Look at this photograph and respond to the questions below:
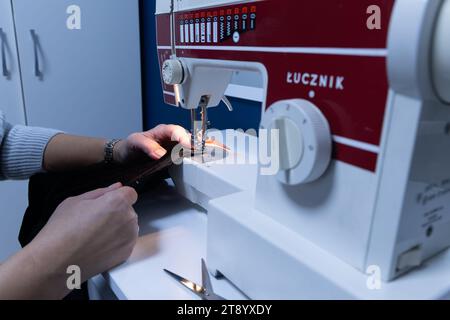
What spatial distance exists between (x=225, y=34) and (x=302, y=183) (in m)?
0.31

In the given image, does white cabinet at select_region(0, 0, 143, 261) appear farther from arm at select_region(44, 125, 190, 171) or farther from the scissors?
the scissors

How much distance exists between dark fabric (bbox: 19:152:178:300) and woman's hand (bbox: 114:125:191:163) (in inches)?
2.1

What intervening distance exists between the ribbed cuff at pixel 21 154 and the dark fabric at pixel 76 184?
11 cm

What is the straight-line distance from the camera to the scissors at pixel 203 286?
0.57 meters

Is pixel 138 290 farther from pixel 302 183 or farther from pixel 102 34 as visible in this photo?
pixel 102 34

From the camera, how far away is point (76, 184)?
0.82m

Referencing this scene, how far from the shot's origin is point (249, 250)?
560 mm

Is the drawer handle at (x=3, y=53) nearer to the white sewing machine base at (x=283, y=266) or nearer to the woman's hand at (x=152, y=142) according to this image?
the woman's hand at (x=152, y=142)

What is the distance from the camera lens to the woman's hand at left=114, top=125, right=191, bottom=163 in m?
0.91

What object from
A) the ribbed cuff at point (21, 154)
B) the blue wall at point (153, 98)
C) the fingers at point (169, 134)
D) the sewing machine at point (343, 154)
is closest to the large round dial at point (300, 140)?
the sewing machine at point (343, 154)

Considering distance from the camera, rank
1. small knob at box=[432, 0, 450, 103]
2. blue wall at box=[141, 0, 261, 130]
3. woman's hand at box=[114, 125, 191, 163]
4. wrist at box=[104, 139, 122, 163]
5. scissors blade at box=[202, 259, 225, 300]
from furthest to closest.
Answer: blue wall at box=[141, 0, 261, 130], wrist at box=[104, 139, 122, 163], woman's hand at box=[114, 125, 191, 163], scissors blade at box=[202, 259, 225, 300], small knob at box=[432, 0, 450, 103]

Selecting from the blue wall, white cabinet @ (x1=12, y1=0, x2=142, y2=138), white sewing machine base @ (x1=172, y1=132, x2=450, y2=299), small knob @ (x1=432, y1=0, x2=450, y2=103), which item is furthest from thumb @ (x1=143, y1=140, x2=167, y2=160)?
white cabinet @ (x1=12, y1=0, x2=142, y2=138)
